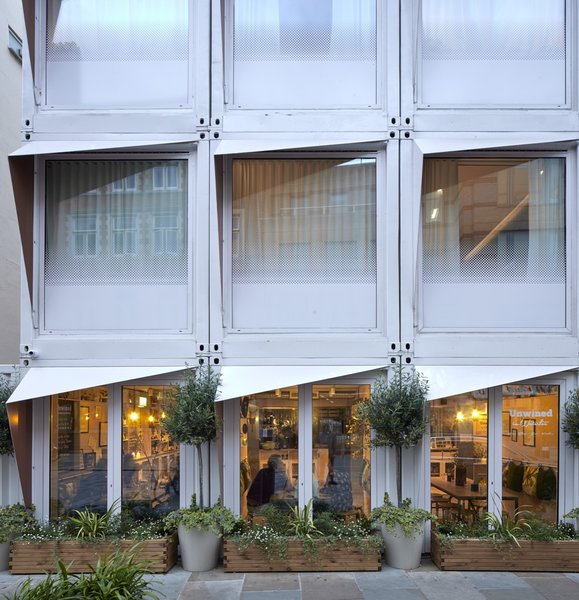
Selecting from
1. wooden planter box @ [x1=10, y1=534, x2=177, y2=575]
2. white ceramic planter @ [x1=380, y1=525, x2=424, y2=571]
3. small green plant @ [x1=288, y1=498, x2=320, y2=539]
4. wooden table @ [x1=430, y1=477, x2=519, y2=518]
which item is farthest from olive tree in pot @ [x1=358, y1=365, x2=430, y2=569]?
wooden planter box @ [x1=10, y1=534, x2=177, y2=575]

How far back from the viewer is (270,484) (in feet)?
30.2

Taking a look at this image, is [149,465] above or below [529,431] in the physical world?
below

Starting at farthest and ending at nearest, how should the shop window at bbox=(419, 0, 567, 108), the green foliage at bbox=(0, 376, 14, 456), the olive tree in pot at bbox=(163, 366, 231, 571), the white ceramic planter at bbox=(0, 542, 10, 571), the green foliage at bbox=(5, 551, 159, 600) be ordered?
1. the shop window at bbox=(419, 0, 567, 108)
2. the green foliage at bbox=(0, 376, 14, 456)
3. the white ceramic planter at bbox=(0, 542, 10, 571)
4. the olive tree in pot at bbox=(163, 366, 231, 571)
5. the green foliage at bbox=(5, 551, 159, 600)

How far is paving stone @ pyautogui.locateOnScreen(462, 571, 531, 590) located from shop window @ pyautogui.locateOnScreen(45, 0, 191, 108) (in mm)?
8168

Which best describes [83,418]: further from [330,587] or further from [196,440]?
[330,587]

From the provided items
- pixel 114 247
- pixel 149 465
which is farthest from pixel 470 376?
pixel 114 247

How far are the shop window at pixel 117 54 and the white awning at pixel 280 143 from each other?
1.14m

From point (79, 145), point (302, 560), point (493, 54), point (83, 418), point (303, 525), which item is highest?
point (493, 54)

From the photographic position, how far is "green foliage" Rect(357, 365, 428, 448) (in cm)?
855

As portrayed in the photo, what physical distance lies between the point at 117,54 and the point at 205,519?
7250 millimetres

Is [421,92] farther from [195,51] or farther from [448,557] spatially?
[448,557]

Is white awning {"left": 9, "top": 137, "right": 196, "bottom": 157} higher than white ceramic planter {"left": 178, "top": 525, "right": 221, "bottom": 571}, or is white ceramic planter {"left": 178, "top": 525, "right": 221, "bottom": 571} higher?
white awning {"left": 9, "top": 137, "right": 196, "bottom": 157}

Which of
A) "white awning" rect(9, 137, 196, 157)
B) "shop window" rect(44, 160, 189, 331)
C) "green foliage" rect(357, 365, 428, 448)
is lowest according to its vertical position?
"green foliage" rect(357, 365, 428, 448)

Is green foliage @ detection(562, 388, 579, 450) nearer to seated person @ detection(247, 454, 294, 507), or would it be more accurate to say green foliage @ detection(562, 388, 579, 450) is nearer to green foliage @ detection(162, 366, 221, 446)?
seated person @ detection(247, 454, 294, 507)
